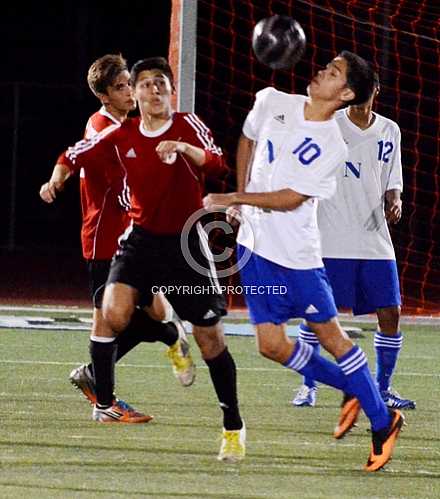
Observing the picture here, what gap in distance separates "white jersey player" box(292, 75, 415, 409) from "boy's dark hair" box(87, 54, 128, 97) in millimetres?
1305

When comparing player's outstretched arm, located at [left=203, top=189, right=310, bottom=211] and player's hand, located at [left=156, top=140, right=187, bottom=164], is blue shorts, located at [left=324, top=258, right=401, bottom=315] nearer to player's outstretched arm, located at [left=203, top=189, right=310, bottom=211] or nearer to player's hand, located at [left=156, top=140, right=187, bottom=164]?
player's outstretched arm, located at [left=203, top=189, right=310, bottom=211]

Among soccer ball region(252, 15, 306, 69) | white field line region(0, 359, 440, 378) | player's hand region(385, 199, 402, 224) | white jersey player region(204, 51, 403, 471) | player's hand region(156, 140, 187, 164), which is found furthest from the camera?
white field line region(0, 359, 440, 378)

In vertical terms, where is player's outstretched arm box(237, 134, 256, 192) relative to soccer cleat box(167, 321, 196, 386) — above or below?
above

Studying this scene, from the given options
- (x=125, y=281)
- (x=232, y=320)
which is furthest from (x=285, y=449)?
(x=232, y=320)

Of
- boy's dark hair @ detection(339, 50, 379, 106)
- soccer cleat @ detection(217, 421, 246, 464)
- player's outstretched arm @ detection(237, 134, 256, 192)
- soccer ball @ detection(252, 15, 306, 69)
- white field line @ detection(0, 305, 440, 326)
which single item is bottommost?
white field line @ detection(0, 305, 440, 326)

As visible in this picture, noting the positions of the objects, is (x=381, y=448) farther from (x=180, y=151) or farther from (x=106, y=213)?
(x=106, y=213)

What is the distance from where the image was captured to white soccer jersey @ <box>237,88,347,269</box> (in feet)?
20.0

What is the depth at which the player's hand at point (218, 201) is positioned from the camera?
19.1 ft

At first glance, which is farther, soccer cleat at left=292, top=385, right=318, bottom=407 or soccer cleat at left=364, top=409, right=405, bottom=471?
soccer cleat at left=292, top=385, right=318, bottom=407

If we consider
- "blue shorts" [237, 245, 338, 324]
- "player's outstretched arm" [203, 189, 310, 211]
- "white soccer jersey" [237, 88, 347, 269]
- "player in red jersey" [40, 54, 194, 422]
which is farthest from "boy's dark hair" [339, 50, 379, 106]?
"player in red jersey" [40, 54, 194, 422]

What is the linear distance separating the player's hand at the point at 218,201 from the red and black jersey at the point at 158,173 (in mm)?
591

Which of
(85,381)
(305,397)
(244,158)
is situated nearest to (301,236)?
(244,158)

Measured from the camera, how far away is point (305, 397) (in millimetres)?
7977

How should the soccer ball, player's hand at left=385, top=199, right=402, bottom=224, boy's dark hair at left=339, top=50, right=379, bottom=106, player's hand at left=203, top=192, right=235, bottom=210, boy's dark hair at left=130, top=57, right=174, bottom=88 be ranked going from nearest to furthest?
player's hand at left=203, top=192, right=235, bottom=210 < boy's dark hair at left=339, top=50, right=379, bottom=106 < boy's dark hair at left=130, top=57, right=174, bottom=88 < the soccer ball < player's hand at left=385, top=199, right=402, bottom=224
